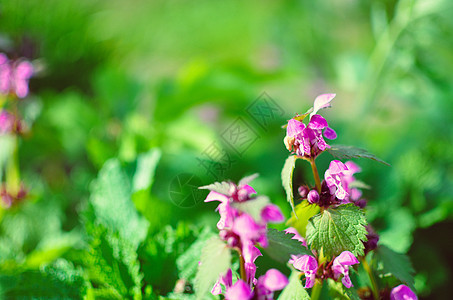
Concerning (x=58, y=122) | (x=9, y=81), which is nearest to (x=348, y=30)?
(x=58, y=122)

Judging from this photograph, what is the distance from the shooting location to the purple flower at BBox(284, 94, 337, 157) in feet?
1.23

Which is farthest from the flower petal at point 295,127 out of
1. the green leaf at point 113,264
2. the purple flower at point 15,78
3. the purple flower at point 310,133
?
the purple flower at point 15,78

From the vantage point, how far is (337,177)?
0.38 meters

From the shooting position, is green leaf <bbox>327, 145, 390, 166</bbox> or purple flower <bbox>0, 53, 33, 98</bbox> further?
purple flower <bbox>0, 53, 33, 98</bbox>

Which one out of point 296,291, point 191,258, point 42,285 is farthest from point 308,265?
point 42,285

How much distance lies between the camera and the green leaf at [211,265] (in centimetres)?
32

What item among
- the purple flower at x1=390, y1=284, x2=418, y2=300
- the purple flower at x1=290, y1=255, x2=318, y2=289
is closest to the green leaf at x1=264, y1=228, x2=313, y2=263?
the purple flower at x1=290, y1=255, x2=318, y2=289

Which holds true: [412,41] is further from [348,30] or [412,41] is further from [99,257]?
[348,30]

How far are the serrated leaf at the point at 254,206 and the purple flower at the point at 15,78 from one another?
0.53 meters

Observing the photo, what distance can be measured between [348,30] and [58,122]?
81.9 inches

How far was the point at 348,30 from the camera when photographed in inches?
104

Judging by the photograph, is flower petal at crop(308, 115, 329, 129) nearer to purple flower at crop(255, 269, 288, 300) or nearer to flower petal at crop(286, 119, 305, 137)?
flower petal at crop(286, 119, 305, 137)

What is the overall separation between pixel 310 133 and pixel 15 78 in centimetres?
56

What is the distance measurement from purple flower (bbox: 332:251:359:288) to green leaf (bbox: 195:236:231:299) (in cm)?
11
